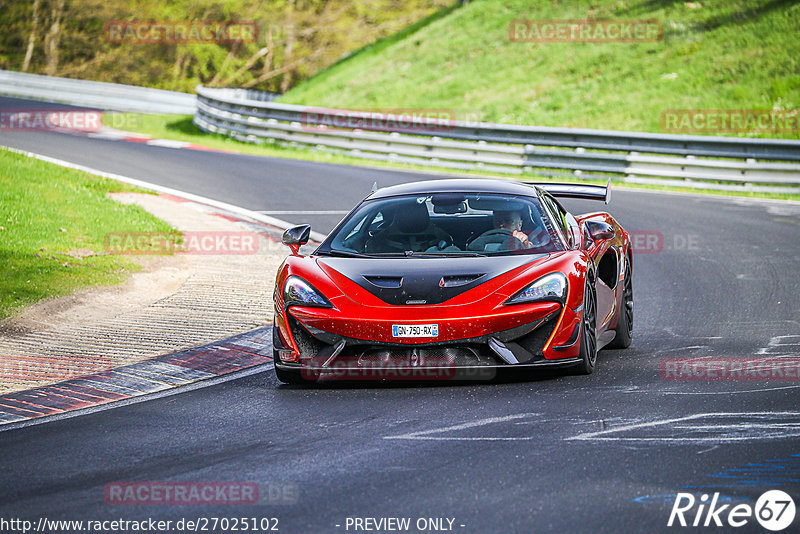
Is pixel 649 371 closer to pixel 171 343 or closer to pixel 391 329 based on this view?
pixel 391 329

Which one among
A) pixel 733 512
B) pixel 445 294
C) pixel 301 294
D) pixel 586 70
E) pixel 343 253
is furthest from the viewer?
pixel 586 70

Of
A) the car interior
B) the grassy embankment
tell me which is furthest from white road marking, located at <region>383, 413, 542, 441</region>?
the grassy embankment

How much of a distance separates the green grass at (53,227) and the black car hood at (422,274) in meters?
4.26

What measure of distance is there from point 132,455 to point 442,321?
2168 millimetres

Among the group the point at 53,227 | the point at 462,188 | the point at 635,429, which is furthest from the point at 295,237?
the point at 53,227

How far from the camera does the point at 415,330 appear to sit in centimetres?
721

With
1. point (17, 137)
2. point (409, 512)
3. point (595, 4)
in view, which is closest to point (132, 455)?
point (409, 512)

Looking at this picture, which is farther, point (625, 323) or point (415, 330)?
point (625, 323)

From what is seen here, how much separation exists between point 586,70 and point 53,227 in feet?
77.5

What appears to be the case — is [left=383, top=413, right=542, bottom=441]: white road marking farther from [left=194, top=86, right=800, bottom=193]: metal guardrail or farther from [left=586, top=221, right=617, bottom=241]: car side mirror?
[left=194, top=86, right=800, bottom=193]: metal guardrail

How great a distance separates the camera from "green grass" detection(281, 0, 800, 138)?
30.5m

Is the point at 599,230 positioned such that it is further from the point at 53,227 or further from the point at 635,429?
the point at 53,227

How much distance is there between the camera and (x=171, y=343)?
9.41 m

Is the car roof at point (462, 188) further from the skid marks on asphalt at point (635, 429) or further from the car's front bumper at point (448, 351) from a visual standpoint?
the skid marks on asphalt at point (635, 429)
